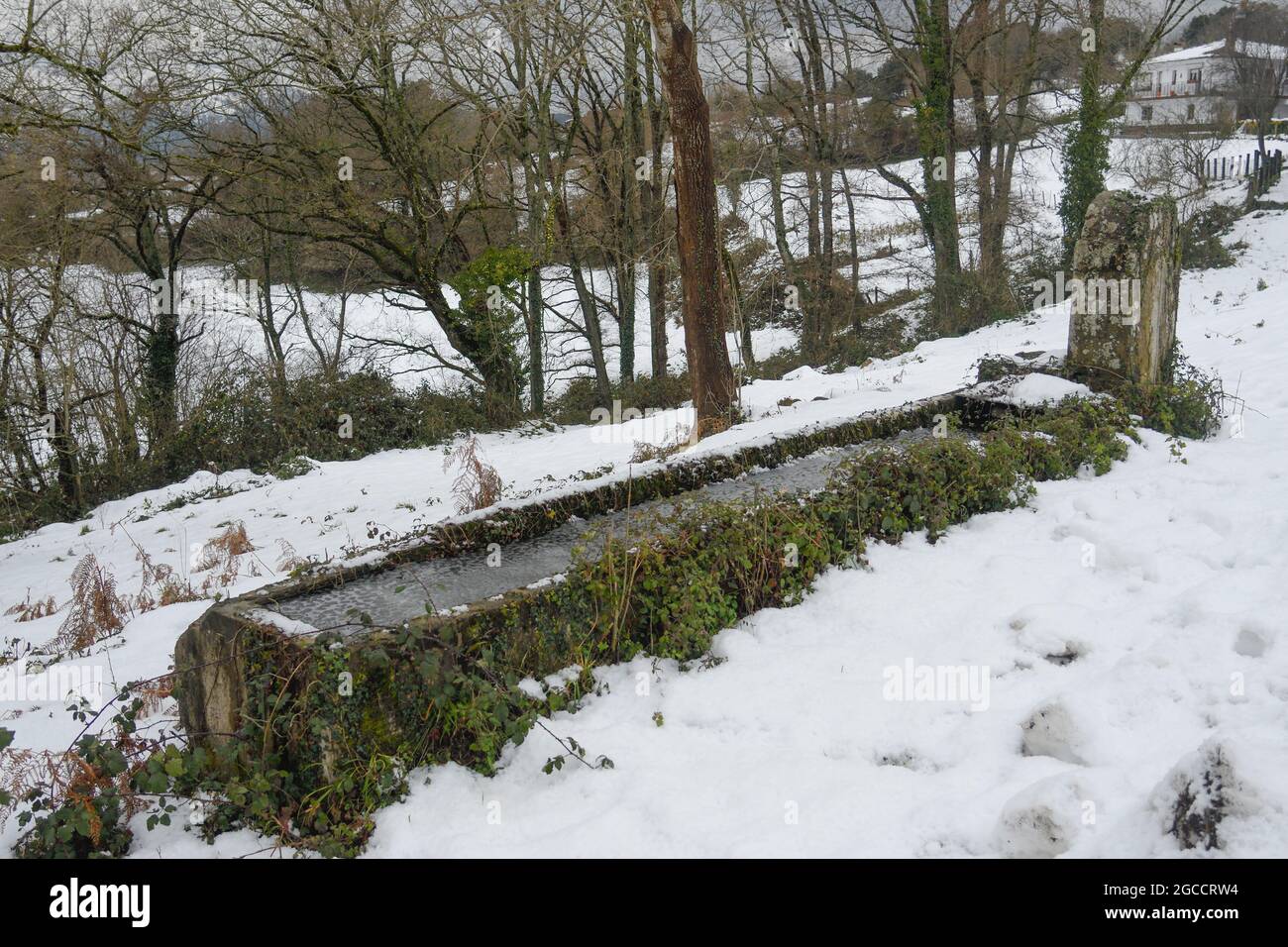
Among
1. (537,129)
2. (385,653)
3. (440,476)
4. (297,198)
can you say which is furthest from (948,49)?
(385,653)

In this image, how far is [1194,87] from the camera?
4638 cm

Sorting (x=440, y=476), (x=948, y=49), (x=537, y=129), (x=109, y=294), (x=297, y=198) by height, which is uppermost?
(x=948, y=49)

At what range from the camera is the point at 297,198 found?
16000 mm

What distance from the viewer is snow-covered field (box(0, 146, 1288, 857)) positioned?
3.08 meters

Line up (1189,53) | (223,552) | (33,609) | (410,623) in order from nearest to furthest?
(410,623) → (33,609) → (223,552) → (1189,53)

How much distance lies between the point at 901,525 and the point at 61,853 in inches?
185

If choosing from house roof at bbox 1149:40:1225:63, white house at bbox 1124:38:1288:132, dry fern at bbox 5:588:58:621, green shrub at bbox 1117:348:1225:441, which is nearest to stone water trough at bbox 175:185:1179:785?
green shrub at bbox 1117:348:1225:441

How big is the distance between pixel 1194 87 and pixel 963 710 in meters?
54.9

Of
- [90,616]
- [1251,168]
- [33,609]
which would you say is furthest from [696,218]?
[1251,168]

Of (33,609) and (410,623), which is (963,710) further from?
(33,609)

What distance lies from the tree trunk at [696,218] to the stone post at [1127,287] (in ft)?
12.6

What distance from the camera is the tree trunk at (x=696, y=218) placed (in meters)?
9.59

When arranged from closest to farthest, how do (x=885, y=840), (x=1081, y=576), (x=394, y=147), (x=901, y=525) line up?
(x=885, y=840), (x=1081, y=576), (x=901, y=525), (x=394, y=147)
